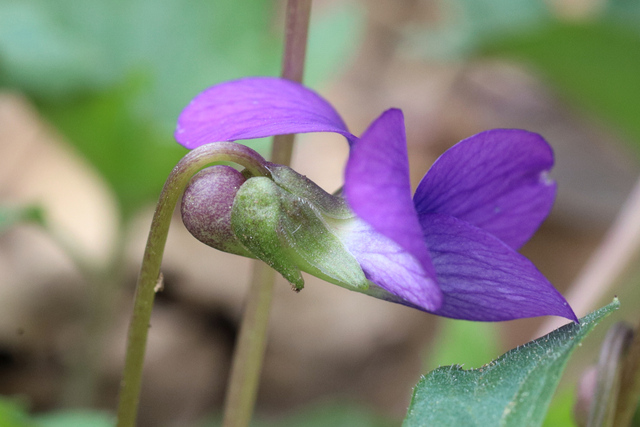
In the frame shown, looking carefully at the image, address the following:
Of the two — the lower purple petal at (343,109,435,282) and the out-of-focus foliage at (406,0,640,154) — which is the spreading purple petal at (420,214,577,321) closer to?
the lower purple petal at (343,109,435,282)

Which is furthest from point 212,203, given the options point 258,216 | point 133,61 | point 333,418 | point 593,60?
point 593,60

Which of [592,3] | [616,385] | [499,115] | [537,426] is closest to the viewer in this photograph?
[537,426]

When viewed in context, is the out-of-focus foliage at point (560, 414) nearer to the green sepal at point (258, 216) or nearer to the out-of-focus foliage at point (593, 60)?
the green sepal at point (258, 216)

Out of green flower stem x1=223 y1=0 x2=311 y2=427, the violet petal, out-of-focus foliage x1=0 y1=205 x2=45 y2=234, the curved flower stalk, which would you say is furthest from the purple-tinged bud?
out-of-focus foliage x1=0 y1=205 x2=45 y2=234

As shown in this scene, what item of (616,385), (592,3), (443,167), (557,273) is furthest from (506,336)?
(592,3)

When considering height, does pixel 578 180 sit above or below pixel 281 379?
above

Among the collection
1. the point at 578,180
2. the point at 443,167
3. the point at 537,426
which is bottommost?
the point at 578,180

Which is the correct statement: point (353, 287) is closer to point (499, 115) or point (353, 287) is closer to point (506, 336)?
point (506, 336)

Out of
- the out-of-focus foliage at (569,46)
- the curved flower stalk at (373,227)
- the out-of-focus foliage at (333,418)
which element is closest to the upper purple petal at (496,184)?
the curved flower stalk at (373,227)

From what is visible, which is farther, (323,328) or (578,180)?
(578,180)

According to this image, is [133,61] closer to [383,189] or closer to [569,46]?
[569,46]
